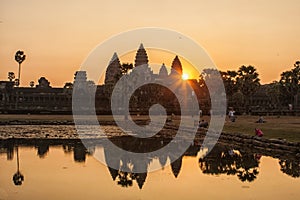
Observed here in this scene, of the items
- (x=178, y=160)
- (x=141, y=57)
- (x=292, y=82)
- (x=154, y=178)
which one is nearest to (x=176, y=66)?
(x=141, y=57)

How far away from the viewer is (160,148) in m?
26.5

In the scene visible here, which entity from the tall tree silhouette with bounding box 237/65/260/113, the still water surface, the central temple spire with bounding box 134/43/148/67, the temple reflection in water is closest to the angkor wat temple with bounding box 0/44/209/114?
the central temple spire with bounding box 134/43/148/67

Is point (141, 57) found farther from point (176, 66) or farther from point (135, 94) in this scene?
point (135, 94)

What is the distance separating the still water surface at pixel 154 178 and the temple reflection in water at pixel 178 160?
0.03 m

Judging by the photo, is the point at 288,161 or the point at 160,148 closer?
the point at 288,161

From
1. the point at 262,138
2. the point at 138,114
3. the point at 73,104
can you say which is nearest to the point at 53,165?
the point at 262,138

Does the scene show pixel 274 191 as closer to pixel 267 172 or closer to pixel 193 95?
pixel 267 172

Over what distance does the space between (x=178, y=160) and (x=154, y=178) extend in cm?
534

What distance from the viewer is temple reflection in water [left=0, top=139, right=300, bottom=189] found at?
53.4 ft

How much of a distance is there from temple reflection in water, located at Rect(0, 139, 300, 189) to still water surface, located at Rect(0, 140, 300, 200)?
3cm

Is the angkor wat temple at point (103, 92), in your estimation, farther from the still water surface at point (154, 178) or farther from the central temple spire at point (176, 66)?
the still water surface at point (154, 178)

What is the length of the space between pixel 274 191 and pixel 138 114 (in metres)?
64.0

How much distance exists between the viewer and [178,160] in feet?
69.3

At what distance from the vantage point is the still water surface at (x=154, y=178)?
12836 mm
